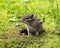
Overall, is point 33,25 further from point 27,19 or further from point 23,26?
point 23,26

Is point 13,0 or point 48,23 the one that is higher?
point 13,0

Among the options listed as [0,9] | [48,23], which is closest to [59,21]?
[48,23]

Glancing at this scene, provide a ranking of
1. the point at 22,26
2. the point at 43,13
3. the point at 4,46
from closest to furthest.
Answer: the point at 4,46
the point at 22,26
the point at 43,13

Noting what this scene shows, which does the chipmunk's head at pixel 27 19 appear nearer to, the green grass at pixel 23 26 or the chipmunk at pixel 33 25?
the chipmunk at pixel 33 25

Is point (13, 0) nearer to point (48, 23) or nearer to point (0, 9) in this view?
point (0, 9)

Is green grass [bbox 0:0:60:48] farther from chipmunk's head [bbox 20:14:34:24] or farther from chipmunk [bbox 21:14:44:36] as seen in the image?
chipmunk's head [bbox 20:14:34:24]

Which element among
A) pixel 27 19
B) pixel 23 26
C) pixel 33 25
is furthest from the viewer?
pixel 23 26

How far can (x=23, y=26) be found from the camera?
15.4 ft

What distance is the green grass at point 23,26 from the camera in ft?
13.3

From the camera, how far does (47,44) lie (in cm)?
407

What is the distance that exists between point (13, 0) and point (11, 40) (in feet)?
6.25

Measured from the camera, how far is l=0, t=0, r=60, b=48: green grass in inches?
160

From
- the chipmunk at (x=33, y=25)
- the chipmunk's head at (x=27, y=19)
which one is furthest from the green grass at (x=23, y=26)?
the chipmunk's head at (x=27, y=19)

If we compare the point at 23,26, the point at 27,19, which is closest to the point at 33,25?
the point at 27,19
